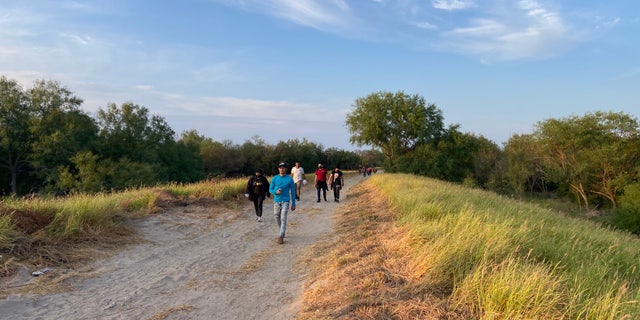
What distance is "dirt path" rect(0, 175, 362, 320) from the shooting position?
4750 millimetres

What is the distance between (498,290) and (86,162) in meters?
47.9

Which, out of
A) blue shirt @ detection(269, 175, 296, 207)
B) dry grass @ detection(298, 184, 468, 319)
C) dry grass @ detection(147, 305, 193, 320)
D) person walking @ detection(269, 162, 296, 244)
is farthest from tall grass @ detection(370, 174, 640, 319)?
blue shirt @ detection(269, 175, 296, 207)

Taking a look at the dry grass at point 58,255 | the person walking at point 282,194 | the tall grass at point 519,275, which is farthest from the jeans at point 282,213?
the tall grass at point 519,275

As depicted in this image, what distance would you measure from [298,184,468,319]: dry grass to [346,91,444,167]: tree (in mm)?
44502

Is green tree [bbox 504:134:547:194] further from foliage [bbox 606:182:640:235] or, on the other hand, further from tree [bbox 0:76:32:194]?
tree [bbox 0:76:32:194]

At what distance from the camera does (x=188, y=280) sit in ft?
20.1

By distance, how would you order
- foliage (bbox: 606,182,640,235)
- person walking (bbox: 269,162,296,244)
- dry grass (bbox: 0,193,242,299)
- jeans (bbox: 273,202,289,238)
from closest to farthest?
dry grass (bbox: 0,193,242,299), jeans (bbox: 273,202,289,238), person walking (bbox: 269,162,296,244), foliage (bbox: 606,182,640,235)

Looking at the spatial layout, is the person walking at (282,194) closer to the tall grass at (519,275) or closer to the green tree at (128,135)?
the tall grass at (519,275)

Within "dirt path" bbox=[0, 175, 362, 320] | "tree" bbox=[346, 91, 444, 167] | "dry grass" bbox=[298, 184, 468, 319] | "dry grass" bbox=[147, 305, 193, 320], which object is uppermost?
"tree" bbox=[346, 91, 444, 167]

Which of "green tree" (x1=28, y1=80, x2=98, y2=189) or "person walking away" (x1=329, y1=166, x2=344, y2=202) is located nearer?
"person walking away" (x1=329, y1=166, x2=344, y2=202)

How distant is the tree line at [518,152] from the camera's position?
1693 inches

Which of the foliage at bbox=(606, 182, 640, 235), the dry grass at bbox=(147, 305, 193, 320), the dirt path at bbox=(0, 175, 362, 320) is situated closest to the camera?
the dry grass at bbox=(147, 305, 193, 320)

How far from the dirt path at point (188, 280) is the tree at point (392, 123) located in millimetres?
41619

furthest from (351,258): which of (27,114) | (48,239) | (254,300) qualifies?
(27,114)
